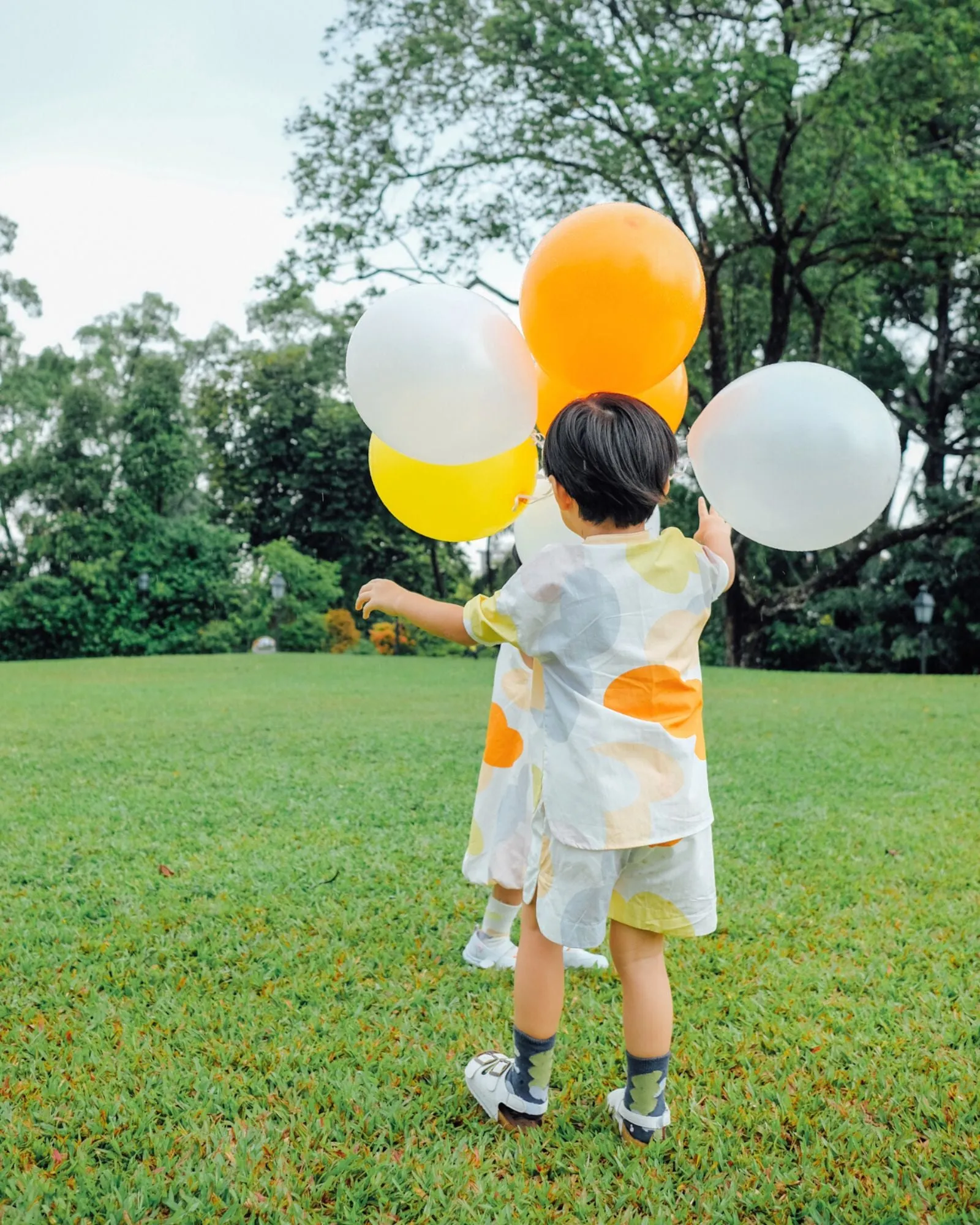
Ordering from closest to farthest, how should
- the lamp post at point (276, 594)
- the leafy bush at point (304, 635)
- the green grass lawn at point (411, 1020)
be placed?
1. the green grass lawn at point (411, 1020)
2. the lamp post at point (276, 594)
3. the leafy bush at point (304, 635)

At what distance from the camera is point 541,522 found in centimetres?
259

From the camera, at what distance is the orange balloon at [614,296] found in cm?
201

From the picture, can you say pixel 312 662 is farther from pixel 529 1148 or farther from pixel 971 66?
pixel 529 1148

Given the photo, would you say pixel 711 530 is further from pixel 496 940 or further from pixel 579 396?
pixel 496 940

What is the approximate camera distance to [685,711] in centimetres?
183

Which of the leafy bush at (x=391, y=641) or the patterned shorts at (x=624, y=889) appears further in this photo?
the leafy bush at (x=391, y=641)

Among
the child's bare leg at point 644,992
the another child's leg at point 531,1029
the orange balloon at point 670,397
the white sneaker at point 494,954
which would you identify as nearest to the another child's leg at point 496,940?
the white sneaker at point 494,954

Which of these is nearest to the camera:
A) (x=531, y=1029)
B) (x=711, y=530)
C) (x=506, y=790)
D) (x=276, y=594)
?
(x=531, y=1029)

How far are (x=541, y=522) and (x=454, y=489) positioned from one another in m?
0.37

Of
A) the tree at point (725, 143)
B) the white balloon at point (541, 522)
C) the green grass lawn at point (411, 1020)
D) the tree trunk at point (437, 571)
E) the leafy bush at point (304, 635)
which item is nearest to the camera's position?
the green grass lawn at point (411, 1020)

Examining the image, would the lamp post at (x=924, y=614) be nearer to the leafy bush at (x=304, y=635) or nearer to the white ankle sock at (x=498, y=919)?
the leafy bush at (x=304, y=635)

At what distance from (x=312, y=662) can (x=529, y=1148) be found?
551 inches

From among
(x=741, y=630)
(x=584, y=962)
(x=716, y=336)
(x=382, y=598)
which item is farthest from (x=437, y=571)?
(x=382, y=598)

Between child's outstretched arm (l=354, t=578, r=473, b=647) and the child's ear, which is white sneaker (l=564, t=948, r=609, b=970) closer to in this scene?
child's outstretched arm (l=354, t=578, r=473, b=647)
